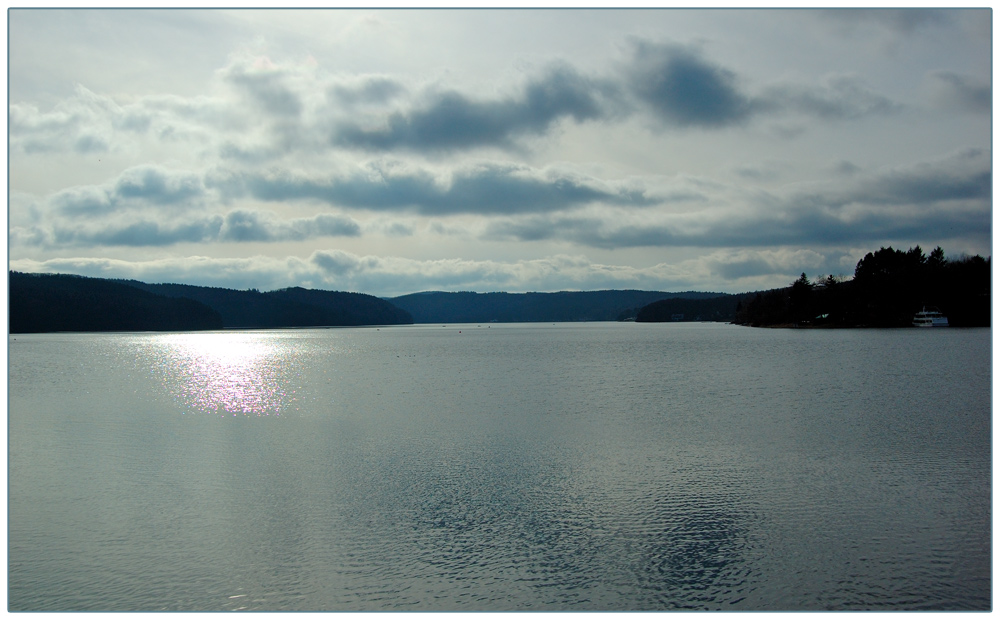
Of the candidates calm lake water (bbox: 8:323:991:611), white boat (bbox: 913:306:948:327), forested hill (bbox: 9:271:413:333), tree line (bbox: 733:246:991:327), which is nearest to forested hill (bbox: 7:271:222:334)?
forested hill (bbox: 9:271:413:333)

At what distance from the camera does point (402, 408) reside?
26.2m

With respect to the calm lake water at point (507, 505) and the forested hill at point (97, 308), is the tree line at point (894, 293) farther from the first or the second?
the forested hill at point (97, 308)

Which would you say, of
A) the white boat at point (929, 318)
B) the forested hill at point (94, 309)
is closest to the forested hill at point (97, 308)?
the forested hill at point (94, 309)

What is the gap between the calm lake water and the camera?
8953 millimetres

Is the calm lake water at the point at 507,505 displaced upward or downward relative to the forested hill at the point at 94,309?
downward

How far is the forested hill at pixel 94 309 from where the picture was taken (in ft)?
448

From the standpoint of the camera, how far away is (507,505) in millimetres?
12344

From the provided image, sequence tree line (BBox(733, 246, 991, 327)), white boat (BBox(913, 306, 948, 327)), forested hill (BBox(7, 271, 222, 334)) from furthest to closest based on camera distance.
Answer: forested hill (BBox(7, 271, 222, 334))
white boat (BBox(913, 306, 948, 327))
tree line (BBox(733, 246, 991, 327))

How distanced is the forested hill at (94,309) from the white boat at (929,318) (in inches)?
5947

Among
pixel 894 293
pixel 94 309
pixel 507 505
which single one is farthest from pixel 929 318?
pixel 94 309

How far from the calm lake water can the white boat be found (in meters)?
103

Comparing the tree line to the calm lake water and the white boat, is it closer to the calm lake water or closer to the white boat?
the white boat

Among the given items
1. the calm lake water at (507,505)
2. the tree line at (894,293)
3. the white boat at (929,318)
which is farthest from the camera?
the white boat at (929,318)

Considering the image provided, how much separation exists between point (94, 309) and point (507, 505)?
6744 inches
